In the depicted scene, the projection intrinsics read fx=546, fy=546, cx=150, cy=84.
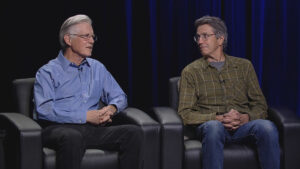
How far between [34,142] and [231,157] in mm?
1174

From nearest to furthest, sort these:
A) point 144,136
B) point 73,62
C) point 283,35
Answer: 1. point 144,136
2. point 73,62
3. point 283,35

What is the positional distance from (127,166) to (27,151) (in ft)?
1.85

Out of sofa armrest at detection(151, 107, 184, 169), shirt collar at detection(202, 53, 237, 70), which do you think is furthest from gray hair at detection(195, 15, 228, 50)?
sofa armrest at detection(151, 107, 184, 169)

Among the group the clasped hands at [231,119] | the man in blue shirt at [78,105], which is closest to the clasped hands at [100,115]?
the man in blue shirt at [78,105]

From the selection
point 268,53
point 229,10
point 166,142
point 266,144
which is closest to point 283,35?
point 268,53

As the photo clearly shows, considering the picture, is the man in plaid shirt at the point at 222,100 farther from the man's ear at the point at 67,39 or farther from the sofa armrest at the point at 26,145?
the sofa armrest at the point at 26,145

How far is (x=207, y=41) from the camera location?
3.74 metres

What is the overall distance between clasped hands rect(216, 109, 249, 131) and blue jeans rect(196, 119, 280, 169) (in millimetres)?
61

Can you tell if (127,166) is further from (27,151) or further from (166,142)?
(27,151)

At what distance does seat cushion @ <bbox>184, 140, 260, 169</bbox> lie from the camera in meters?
3.30

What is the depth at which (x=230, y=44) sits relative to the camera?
14.3 ft

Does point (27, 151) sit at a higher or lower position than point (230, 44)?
lower

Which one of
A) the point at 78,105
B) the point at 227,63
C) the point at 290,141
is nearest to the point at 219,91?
the point at 227,63

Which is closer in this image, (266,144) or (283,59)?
(266,144)
